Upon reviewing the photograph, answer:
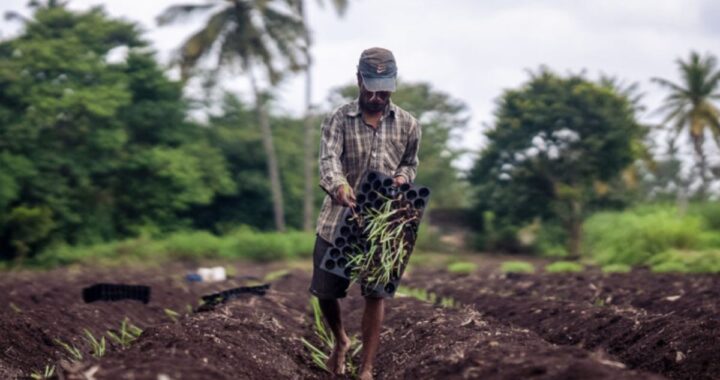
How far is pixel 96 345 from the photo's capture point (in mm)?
7984

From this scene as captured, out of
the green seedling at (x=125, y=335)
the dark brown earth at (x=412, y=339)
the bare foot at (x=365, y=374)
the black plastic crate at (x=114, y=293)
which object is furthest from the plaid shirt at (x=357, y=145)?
the black plastic crate at (x=114, y=293)

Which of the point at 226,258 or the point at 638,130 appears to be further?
the point at 638,130

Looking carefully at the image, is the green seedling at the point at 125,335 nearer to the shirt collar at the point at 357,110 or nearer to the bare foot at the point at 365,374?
the bare foot at the point at 365,374

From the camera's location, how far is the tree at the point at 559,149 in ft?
116

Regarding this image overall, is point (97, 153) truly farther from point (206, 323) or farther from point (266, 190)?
point (206, 323)

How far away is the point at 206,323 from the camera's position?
7.16 m

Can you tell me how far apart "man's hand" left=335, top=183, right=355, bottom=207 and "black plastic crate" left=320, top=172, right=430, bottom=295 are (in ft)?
0.18

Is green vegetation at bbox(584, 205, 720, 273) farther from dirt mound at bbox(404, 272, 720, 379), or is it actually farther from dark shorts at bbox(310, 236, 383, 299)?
dark shorts at bbox(310, 236, 383, 299)

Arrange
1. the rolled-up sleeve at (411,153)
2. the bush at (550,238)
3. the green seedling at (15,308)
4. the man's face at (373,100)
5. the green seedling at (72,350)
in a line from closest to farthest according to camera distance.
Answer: the man's face at (373,100)
the rolled-up sleeve at (411,153)
the green seedling at (72,350)
the green seedling at (15,308)
the bush at (550,238)

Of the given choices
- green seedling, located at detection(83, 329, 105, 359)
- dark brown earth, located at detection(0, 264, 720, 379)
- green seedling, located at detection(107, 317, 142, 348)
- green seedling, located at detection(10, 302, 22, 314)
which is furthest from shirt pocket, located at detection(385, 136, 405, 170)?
green seedling, located at detection(10, 302, 22, 314)

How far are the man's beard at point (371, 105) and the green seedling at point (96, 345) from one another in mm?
2674

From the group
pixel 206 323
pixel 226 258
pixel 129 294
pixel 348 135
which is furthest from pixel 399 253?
pixel 226 258

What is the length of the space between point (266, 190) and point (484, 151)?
8.37 m

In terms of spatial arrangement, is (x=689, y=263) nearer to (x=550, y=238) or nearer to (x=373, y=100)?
(x=373, y=100)
